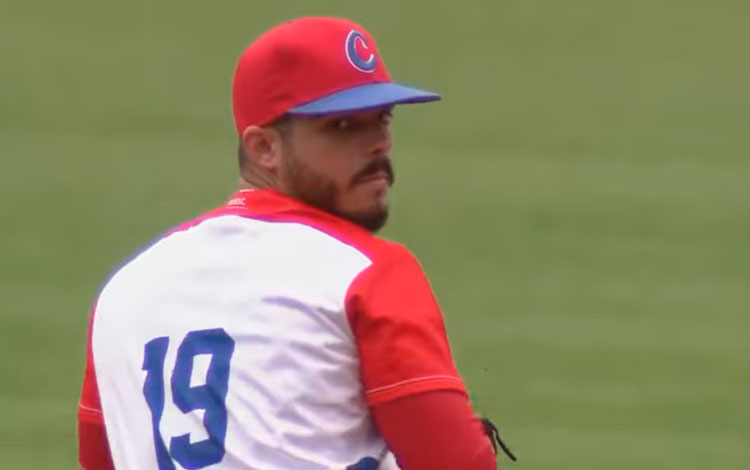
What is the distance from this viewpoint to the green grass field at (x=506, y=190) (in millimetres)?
3596

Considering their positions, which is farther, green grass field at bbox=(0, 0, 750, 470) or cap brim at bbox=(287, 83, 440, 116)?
green grass field at bbox=(0, 0, 750, 470)

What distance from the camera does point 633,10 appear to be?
4098mm

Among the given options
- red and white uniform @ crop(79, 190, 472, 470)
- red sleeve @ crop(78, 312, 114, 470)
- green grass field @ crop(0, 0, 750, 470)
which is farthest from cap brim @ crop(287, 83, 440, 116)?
green grass field @ crop(0, 0, 750, 470)

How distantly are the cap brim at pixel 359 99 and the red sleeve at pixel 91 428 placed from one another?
37 centimetres

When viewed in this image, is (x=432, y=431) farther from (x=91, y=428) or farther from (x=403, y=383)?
(x=91, y=428)

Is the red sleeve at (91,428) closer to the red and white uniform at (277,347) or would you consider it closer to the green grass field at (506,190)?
the red and white uniform at (277,347)

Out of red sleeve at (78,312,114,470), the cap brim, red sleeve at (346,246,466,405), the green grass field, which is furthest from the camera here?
the green grass field

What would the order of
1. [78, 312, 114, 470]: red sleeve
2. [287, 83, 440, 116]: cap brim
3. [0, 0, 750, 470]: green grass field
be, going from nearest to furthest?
[287, 83, 440, 116]: cap brim < [78, 312, 114, 470]: red sleeve < [0, 0, 750, 470]: green grass field

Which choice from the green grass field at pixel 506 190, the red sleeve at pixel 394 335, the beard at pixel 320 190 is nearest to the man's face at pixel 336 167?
the beard at pixel 320 190

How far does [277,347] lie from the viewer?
1.54 m

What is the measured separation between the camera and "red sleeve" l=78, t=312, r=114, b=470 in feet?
5.79

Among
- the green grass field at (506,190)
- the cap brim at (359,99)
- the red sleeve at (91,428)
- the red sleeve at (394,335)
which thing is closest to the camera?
the red sleeve at (394,335)

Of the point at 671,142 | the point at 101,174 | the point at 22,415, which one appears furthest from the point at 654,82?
the point at 22,415

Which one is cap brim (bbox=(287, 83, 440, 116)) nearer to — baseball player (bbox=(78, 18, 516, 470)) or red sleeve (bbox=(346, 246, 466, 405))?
baseball player (bbox=(78, 18, 516, 470))
